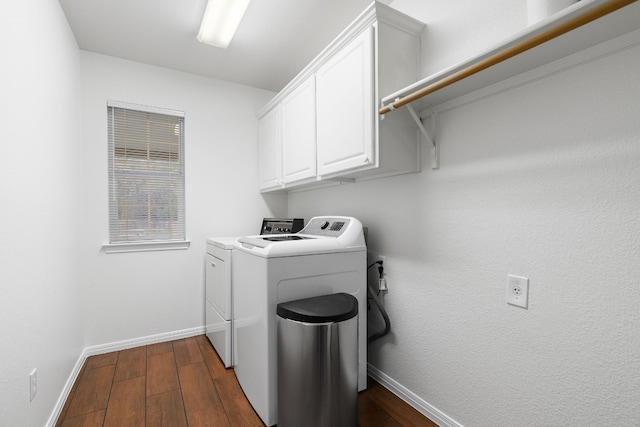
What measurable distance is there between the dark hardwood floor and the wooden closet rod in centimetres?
170

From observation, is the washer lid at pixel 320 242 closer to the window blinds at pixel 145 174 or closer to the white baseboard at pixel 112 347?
the window blinds at pixel 145 174

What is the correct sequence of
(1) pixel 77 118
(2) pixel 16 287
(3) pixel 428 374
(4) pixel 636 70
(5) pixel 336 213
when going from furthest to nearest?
(5) pixel 336 213 → (1) pixel 77 118 → (3) pixel 428 374 → (2) pixel 16 287 → (4) pixel 636 70

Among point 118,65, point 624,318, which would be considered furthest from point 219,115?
point 624,318

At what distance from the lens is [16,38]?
127 cm

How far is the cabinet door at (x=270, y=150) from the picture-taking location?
2682mm

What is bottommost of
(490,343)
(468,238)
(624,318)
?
(490,343)

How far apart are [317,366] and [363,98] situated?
1379 mm

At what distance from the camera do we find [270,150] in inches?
112

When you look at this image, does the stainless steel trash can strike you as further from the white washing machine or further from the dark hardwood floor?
the dark hardwood floor

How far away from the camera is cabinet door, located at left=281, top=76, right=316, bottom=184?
82.9 inches

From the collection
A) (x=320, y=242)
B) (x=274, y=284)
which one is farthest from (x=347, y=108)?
(x=274, y=284)

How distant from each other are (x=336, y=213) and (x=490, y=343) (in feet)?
4.67

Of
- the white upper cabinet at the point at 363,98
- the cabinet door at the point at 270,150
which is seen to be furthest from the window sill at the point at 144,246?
the white upper cabinet at the point at 363,98

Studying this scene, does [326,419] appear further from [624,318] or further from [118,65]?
[118,65]
